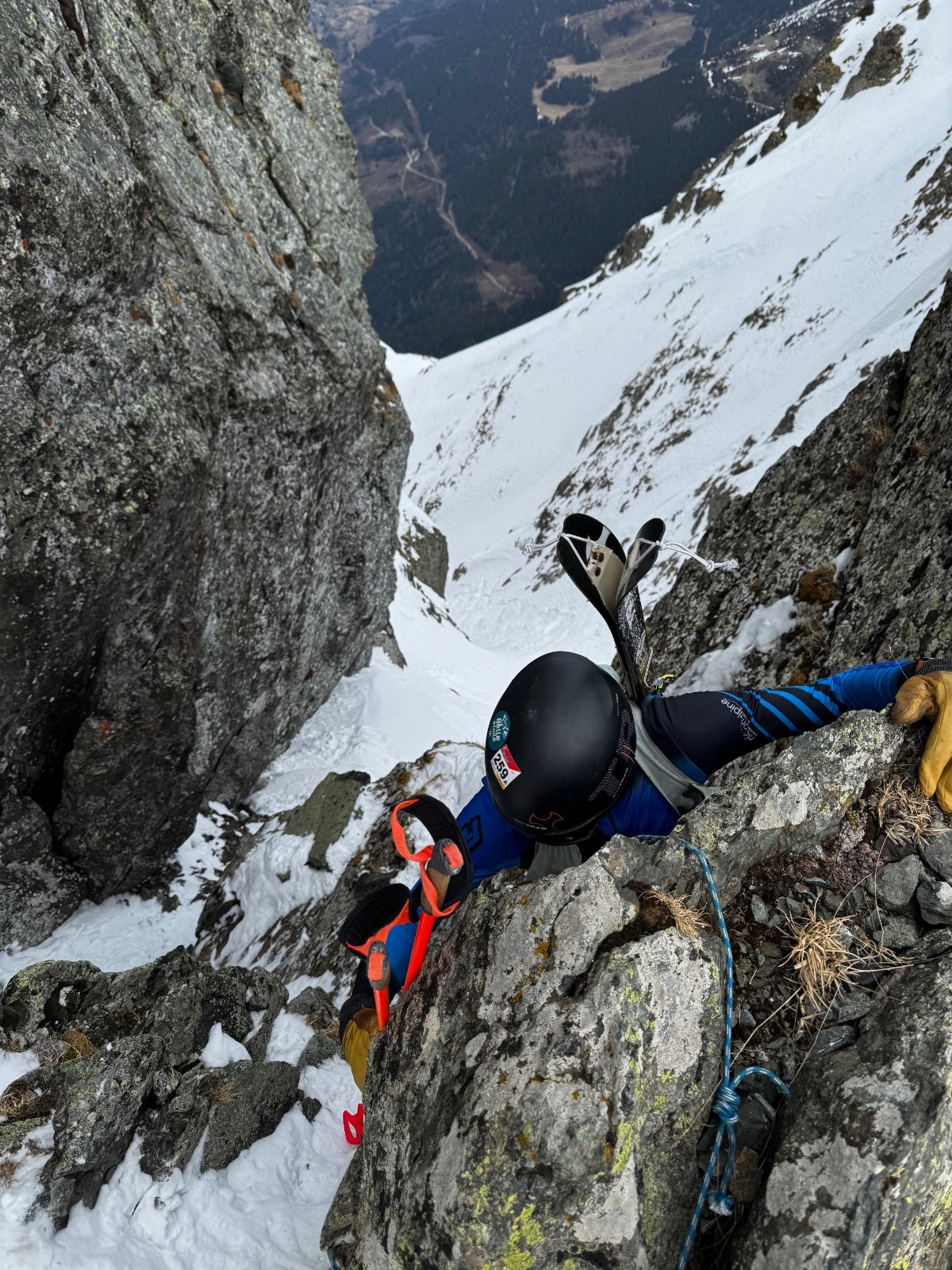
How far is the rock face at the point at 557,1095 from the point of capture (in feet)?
9.60

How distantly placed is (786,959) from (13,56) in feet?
41.2

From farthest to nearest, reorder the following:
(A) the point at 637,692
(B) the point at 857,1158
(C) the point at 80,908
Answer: (C) the point at 80,908 → (A) the point at 637,692 → (B) the point at 857,1158

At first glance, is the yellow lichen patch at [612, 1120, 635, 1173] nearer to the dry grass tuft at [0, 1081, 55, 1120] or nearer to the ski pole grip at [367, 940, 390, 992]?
the ski pole grip at [367, 940, 390, 992]

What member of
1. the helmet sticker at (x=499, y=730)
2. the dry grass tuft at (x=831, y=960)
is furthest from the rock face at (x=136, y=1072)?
the dry grass tuft at (x=831, y=960)

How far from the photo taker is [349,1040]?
512 centimetres

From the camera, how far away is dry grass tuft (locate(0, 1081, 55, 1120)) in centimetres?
601

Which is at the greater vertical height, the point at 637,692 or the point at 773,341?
the point at 637,692

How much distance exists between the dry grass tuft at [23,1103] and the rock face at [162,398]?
6280 millimetres

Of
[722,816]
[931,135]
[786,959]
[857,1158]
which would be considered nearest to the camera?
[857,1158]

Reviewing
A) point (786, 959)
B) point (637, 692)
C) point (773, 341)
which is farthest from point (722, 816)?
point (773, 341)

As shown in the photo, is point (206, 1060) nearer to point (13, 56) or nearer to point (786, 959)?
point (786, 959)

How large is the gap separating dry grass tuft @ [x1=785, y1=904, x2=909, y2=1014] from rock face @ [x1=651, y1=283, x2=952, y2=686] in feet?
9.34

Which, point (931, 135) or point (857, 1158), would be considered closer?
point (857, 1158)

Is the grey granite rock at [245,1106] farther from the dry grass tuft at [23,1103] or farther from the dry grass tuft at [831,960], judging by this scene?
the dry grass tuft at [831,960]
